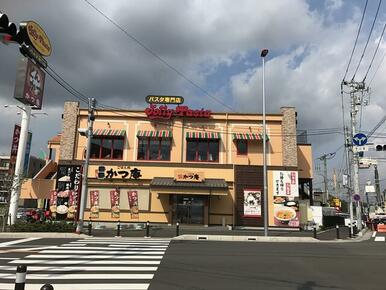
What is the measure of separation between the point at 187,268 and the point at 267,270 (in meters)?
2.41

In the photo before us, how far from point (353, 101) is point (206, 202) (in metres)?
15.8

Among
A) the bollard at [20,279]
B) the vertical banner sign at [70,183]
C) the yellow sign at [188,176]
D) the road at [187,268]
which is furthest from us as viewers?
the vertical banner sign at [70,183]

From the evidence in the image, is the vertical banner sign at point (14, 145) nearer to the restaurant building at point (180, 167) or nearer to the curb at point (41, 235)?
the restaurant building at point (180, 167)

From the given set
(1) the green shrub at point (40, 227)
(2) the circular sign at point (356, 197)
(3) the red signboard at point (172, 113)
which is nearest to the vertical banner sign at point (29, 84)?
(1) the green shrub at point (40, 227)

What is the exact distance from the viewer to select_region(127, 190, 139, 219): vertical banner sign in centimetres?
3181

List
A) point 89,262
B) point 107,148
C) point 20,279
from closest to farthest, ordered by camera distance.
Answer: point 20,279 → point 89,262 → point 107,148

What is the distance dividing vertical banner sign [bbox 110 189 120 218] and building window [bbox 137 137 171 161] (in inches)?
138

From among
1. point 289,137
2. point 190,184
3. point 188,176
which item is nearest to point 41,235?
point 190,184

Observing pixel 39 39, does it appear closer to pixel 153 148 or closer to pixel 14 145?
pixel 14 145

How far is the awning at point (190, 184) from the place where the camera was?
29.9 meters

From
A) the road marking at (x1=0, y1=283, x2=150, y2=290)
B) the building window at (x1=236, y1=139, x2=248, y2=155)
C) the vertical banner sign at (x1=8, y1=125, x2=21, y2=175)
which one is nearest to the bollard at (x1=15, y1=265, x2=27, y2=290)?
the road marking at (x1=0, y1=283, x2=150, y2=290)

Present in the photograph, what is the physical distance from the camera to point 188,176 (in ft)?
102

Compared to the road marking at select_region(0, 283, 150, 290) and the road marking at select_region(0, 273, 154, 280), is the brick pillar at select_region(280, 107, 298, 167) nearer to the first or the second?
the road marking at select_region(0, 273, 154, 280)

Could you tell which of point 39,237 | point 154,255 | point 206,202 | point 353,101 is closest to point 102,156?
point 206,202
